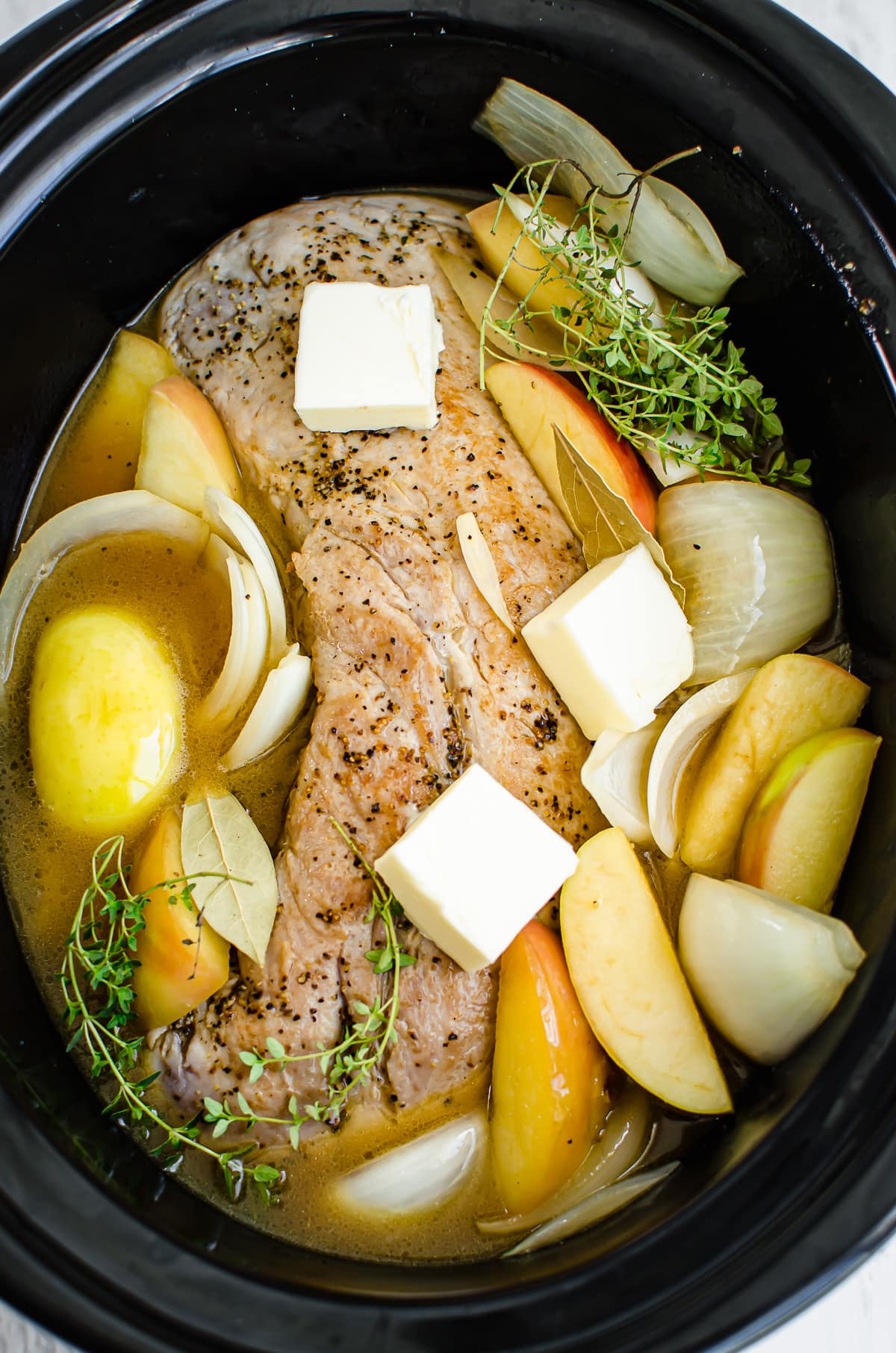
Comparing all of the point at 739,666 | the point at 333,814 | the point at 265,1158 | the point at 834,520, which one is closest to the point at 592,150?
the point at 834,520

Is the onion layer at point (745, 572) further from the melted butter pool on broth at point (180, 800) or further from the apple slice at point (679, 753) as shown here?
the melted butter pool on broth at point (180, 800)

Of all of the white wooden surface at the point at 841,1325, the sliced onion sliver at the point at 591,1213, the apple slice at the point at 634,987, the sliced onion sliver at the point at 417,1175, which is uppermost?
the apple slice at the point at 634,987

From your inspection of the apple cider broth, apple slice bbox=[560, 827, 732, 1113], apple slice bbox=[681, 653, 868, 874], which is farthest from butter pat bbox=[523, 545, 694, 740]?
apple slice bbox=[560, 827, 732, 1113]

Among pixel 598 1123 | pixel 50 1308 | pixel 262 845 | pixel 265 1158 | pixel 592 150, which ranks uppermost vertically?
pixel 592 150

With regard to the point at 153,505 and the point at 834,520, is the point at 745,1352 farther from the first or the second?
the point at 153,505

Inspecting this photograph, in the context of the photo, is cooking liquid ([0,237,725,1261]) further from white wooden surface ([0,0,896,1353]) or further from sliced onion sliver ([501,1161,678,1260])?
white wooden surface ([0,0,896,1353])

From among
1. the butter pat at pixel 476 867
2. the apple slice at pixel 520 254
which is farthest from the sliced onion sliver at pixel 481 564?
the apple slice at pixel 520 254
